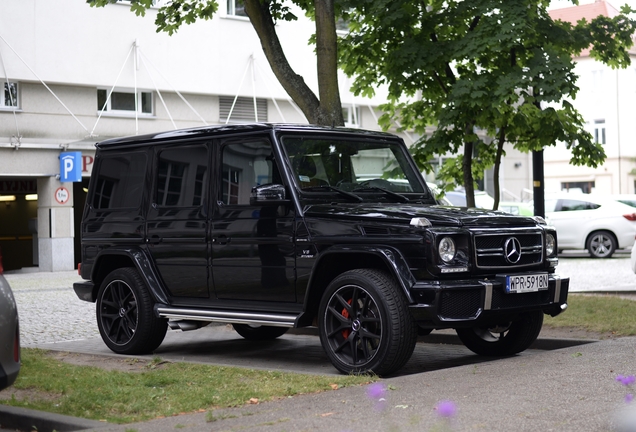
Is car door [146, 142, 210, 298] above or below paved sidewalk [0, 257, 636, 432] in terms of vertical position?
above

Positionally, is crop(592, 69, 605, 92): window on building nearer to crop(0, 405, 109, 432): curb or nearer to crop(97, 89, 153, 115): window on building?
crop(97, 89, 153, 115): window on building

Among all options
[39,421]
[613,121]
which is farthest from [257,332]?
[613,121]

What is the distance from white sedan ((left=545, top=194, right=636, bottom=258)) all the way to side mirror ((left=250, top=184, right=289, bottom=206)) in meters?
19.3

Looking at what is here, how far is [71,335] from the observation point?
39.2ft

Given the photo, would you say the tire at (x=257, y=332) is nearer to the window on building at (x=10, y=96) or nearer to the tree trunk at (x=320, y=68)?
the tree trunk at (x=320, y=68)

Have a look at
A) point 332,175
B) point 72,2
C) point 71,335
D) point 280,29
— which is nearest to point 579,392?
point 332,175

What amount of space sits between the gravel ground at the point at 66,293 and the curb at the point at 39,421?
455cm

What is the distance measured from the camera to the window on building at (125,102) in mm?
28828

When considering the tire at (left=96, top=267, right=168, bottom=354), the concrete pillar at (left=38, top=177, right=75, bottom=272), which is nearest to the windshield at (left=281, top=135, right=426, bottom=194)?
the tire at (left=96, top=267, right=168, bottom=354)

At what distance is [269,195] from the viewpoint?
863 cm

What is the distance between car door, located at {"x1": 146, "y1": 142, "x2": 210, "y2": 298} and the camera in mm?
9547

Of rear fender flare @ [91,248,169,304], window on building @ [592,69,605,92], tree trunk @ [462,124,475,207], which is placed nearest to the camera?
rear fender flare @ [91,248,169,304]

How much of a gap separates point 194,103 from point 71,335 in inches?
749

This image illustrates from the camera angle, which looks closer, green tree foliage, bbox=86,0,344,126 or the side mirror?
the side mirror
